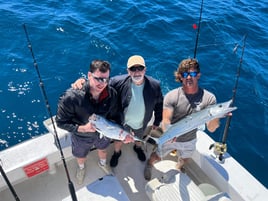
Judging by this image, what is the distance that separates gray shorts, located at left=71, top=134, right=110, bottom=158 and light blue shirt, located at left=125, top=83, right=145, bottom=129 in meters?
0.45

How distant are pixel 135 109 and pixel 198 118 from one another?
2.71 ft

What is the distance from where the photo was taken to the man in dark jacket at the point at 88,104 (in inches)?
114

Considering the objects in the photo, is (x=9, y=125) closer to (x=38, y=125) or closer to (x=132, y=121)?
(x=38, y=125)

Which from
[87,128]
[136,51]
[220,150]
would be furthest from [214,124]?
[136,51]

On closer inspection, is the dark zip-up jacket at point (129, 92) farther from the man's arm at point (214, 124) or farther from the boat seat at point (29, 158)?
the boat seat at point (29, 158)

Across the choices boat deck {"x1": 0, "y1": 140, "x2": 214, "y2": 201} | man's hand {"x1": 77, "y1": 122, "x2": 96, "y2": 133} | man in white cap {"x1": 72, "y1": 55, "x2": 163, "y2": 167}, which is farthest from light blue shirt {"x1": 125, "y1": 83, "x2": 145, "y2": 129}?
boat deck {"x1": 0, "y1": 140, "x2": 214, "y2": 201}

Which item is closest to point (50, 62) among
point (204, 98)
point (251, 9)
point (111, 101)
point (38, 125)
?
point (38, 125)

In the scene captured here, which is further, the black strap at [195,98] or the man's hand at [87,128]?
the black strap at [195,98]

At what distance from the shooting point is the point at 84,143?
350 cm

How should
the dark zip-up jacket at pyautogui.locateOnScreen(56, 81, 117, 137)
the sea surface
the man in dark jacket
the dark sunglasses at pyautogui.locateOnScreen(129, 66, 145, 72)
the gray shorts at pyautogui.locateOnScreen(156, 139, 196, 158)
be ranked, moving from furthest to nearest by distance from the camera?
the sea surface, the gray shorts at pyautogui.locateOnScreen(156, 139, 196, 158), the dark sunglasses at pyautogui.locateOnScreen(129, 66, 145, 72), the dark zip-up jacket at pyautogui.locateOnScreen(56, 81, 117, 137), the man in dark jacket

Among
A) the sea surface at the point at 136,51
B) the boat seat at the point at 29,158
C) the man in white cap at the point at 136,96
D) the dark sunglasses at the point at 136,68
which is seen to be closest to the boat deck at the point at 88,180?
the boat seat at the point at 29,158

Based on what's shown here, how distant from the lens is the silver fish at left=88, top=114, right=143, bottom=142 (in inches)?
117

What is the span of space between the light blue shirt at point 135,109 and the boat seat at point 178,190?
2.70ft

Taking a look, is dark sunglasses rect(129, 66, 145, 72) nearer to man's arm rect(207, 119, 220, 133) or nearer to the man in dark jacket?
the man in dark jacket
